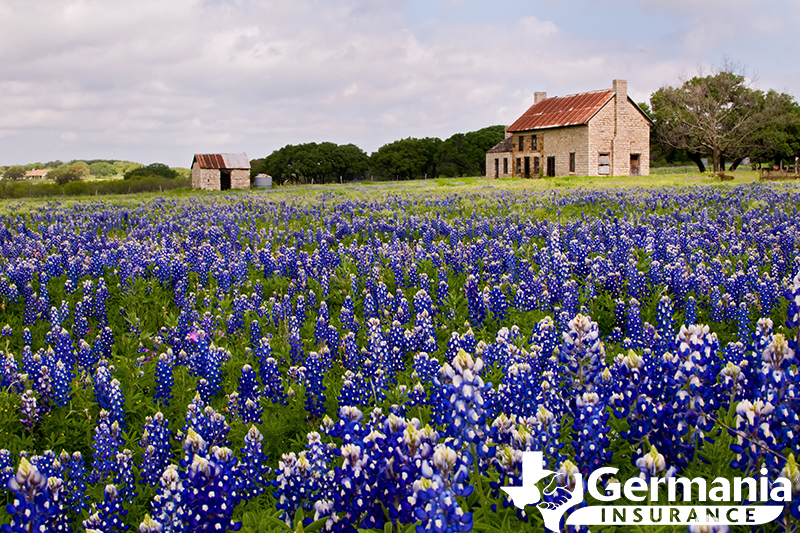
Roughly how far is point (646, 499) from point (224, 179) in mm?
69490

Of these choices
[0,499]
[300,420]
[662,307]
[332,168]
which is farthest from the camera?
[332,168]

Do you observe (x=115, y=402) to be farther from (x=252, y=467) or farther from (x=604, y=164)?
(x=604, y=164)

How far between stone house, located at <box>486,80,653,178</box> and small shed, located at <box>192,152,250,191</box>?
30.5 m

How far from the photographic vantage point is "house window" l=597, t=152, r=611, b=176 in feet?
172

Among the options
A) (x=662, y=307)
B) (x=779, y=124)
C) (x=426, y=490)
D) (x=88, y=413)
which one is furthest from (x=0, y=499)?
(x=779, y=124)

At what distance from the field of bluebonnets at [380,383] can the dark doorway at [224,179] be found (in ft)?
196

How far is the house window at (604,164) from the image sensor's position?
5250 cm

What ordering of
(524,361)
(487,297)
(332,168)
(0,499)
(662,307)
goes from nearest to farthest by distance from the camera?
(0,499) < (524,361) < (662,307) < (487,297) < (332,168)

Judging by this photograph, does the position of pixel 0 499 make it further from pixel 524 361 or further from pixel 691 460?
pixel 691 460

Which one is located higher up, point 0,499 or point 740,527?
point 740,527

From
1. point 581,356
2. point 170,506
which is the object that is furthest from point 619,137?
point 170,506

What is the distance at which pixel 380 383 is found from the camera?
416cm

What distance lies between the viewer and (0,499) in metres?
3.53

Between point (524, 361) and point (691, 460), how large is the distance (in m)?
1.09
